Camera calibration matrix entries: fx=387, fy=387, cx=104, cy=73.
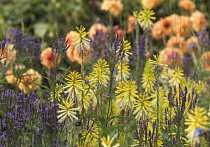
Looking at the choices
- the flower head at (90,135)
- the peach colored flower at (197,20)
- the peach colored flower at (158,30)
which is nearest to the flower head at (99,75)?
the flower head at (90,135)

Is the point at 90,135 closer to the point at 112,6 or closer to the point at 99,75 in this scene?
the point at 99,75

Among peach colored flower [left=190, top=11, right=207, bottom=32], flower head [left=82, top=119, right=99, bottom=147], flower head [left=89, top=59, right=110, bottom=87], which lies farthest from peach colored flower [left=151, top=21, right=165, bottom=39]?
flower head [left=82, top=119, right=99, bottom=147]

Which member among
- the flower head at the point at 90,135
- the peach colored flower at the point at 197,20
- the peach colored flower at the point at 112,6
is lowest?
the flower head at the point at 90,135

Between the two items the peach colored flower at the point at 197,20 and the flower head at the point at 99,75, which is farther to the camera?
the peach colored flower at the point at 197,20

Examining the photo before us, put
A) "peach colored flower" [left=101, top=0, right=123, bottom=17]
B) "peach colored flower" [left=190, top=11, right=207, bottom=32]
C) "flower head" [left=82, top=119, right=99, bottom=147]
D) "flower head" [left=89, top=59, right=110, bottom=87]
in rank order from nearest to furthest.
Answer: "flower head" [left=82, top=119, right=99, bottom=147] < "flower head" [left=89, top=59, right=110, bottom=87] < "peach colored flower" [left=101, top=0, right=123, bottom=17] < "peach colored flower" [left=190, top=11, right=207, bottom=32]

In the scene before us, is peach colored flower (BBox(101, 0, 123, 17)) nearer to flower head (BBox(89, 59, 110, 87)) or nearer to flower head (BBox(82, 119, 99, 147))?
flower head (BBox(89, 59, 110, 87))

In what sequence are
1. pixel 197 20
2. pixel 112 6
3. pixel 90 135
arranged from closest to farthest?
1. pixel 90 135
2. pixel 112 6
3. pixel 197 20

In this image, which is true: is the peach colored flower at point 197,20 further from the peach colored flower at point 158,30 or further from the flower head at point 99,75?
the flower head at point 99,75

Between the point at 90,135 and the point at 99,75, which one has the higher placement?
the point at 99,75

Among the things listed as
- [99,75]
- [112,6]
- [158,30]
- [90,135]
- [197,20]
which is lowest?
[90,135]

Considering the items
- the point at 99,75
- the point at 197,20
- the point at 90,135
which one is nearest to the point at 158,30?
the point at 197,20

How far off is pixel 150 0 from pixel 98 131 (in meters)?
3.05

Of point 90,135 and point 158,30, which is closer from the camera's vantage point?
point 90,135

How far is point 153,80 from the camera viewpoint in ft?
9.59
